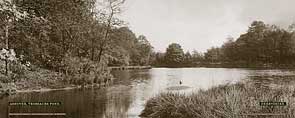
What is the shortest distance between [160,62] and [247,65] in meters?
4.53

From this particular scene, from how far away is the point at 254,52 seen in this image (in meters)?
13.2

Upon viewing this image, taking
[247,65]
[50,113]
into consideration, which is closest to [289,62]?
[247,65]

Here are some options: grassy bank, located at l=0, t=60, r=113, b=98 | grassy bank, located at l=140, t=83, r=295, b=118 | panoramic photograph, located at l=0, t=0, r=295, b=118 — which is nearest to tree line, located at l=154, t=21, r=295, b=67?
panoramic photograph, located at l=0, t=0, r=295, b=118

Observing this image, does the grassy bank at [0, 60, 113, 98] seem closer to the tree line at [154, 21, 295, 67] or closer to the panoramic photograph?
the panoramic photograph

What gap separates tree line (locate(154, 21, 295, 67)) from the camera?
434 inches

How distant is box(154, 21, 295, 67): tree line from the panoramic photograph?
0.05 metres

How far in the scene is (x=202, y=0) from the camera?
337 inches

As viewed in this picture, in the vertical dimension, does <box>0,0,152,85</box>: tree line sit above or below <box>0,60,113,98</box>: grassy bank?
above

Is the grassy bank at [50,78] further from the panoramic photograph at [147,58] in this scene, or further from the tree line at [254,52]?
the tree line at [254,52]

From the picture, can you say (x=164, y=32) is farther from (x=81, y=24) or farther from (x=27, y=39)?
(x=81, y=24)

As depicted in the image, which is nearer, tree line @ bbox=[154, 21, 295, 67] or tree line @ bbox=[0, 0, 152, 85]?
tree line @ bbox=[154, 21, 295, 67]

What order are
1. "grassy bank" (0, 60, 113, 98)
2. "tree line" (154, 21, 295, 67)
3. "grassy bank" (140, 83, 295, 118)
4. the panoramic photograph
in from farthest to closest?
1. "grassy bank" (0, 60, 113, 98)
2. "tree line" (154, 21, 295, 67)
3. the panoramic photograph
4. "grassy bank" (140, 83, 295, 118)

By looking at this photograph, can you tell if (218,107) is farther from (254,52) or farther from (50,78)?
(50,78)

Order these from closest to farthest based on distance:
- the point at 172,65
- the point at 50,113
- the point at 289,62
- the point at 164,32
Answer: the point at 50,113, the point at 164,32, the point at 289,62, the point at 172,65
